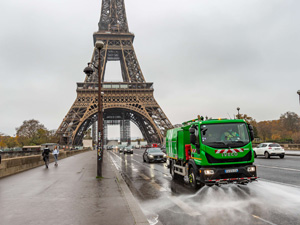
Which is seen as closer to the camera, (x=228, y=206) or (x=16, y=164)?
(x=228, y=206)

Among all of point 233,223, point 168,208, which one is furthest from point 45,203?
point 233,223

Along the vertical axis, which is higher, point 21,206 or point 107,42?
point 107,42

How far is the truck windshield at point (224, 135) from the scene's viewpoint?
29.7 ft

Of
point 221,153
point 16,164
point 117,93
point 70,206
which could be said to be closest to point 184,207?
point 221,153

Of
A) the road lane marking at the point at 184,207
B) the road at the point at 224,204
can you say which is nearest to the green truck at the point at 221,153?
the road at the point at 224,204

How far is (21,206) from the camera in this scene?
7238mm

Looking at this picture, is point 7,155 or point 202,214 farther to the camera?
point 7,155

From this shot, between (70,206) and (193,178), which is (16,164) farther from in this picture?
(193,178)

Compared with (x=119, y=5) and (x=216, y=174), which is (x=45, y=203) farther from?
(x=119, y=5)

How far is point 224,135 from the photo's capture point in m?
9.25

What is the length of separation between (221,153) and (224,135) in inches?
29.5

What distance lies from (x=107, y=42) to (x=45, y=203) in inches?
2624

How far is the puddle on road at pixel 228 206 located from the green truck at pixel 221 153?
0.56m

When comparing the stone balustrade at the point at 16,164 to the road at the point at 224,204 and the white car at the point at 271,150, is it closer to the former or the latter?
the road at the point at 224,204
